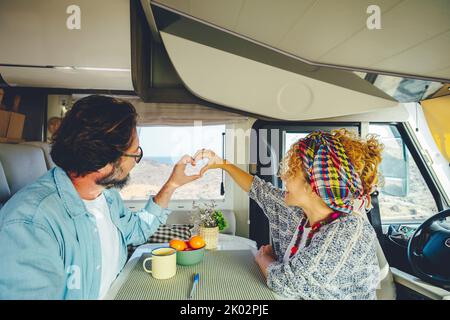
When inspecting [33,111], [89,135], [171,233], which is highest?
[33,111]

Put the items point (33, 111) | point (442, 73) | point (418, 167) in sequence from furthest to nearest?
point (33, 111) < point (418, 167) < point (442, 73)

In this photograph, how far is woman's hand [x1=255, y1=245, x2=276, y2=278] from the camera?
2.78ft

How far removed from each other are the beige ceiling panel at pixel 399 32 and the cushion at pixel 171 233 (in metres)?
1.59

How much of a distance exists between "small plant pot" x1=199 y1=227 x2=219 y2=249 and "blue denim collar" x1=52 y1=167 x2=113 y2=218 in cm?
60

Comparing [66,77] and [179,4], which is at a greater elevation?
[179,4]

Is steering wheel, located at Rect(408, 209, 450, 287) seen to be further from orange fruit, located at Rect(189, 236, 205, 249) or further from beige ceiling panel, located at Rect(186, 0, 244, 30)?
beige ceiling panel, located at Rect(186, 0, 244, 30)

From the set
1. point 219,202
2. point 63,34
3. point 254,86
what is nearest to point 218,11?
point 254,86

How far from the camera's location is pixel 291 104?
1973 mm

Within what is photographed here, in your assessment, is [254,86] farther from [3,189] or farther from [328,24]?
[3,189]

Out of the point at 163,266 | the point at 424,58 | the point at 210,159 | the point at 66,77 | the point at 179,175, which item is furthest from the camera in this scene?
the point at 66,77

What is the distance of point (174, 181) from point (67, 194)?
44cm

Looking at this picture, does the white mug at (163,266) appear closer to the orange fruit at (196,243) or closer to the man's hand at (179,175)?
the orange fruit at (196,243)

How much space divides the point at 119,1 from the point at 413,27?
4.30 feet

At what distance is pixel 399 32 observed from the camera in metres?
1.08
